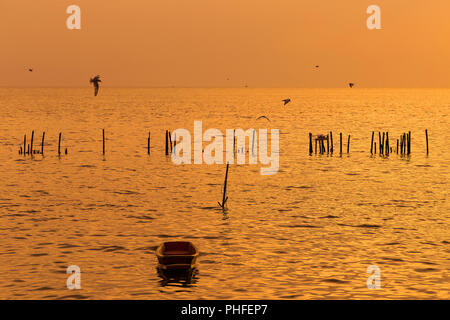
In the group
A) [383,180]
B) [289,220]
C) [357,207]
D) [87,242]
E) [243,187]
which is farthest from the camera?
[383,180]

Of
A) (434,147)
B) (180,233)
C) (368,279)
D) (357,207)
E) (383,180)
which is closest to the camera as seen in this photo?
(368,279)

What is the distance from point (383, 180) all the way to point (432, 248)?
2775 cm

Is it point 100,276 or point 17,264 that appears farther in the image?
point 17,264

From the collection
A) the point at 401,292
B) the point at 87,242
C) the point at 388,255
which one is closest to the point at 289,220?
the point at 388,255

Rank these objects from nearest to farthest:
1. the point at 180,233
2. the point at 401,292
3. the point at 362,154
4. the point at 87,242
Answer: the point at 401,292 → the point at 87,242 → the point at 180,233 → the point at 362,154

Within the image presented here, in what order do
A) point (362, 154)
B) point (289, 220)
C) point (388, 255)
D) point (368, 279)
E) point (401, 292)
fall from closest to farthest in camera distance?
1. point (401, 292)
2. point (368, 279)
3. point (388, 255)
4. point (289, 220)
5. point (362, 154)

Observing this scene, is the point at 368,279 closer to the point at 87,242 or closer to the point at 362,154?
the point at 87,242

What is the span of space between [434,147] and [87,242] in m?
74.2

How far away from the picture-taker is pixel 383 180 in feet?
189

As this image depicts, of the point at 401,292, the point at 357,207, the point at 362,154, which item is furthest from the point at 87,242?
the point at 362,154

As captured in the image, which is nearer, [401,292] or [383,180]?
[401,292]

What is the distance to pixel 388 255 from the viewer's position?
28844mm

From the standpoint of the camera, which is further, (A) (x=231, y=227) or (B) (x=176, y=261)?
(A) (x=231, y=227)

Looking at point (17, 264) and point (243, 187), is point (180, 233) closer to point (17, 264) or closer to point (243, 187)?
point (17, 264)
